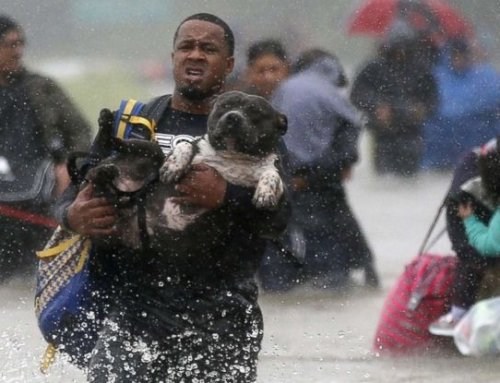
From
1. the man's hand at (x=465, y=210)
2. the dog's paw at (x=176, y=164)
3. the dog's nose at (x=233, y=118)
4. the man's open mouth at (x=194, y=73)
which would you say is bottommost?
Result: the man's hand at (x=465, y=210)

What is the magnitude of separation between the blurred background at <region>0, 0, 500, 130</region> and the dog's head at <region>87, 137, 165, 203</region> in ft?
11.7

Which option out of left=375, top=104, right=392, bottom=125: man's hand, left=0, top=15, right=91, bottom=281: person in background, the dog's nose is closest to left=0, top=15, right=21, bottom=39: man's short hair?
left=0, top=15, right=91, bottom=281: person in background

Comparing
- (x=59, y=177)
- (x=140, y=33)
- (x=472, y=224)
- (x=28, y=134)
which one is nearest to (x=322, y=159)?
(x=472, y=224)

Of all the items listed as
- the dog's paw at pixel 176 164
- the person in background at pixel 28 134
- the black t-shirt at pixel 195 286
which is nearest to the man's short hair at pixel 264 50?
the person in background at pixel 28 134

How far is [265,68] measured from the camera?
818 cm

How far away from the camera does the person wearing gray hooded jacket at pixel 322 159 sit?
8023 mm

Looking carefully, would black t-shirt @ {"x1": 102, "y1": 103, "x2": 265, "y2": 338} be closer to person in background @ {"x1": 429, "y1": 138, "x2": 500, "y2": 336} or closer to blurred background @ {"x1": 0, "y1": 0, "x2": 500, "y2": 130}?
person in background @ {"x1": 429, "y1": 138, "x2": 500, "y2": 336}

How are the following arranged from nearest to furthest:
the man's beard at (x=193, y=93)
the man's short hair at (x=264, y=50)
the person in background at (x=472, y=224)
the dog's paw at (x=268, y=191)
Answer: the dog's paw at (x=268, y=191) < the man's beard at (x=193, y=93) < the person in background at (x=472, y=224) < the man's short hair at (x=264, y=50)

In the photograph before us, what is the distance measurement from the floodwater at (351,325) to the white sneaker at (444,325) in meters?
0.11

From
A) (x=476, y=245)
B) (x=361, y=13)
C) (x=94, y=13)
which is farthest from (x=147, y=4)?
(x=476, y=245)

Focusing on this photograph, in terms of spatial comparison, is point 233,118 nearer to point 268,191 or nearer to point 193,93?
point 268,191

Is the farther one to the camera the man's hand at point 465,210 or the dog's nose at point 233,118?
the man's hand at point 465,210

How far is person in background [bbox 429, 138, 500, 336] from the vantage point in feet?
23.9

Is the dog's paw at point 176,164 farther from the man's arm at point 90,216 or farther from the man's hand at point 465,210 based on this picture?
the man's hand at point 465,210
